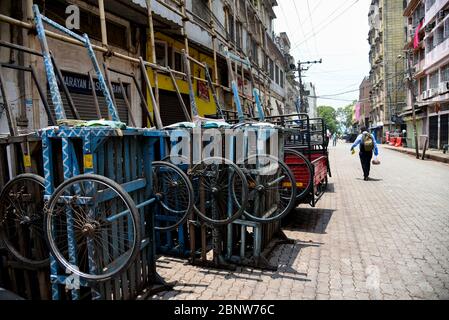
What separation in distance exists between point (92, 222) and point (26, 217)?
0.87 meters

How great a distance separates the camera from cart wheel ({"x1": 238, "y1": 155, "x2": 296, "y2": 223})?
4.57 metres

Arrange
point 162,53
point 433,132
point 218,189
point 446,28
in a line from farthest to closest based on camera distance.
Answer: point 433,132
point 446,28
point 162,53
point 218,189

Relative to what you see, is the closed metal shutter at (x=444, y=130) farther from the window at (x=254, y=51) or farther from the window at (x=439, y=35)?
the window at (x=254, y=51)

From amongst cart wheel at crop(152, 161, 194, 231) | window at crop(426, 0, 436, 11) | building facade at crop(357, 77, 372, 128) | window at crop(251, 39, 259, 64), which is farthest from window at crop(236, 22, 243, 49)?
building facade at crop(357, 77, 372, 128)

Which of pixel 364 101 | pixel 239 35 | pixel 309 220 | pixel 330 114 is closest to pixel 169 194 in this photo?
pixel 309 220

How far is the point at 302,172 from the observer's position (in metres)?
6.38

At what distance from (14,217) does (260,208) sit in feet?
9.49

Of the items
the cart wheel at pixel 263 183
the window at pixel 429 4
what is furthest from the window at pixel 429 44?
the cart wheel at pixel 263 183

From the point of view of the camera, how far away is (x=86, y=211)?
3.06m

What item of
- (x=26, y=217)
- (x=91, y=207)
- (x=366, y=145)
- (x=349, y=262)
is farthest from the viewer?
(x=366, y=145)

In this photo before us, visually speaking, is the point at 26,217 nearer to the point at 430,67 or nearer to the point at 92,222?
the point at 92,222

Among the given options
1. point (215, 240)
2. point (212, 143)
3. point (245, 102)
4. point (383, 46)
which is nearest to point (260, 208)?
point (215, 240)

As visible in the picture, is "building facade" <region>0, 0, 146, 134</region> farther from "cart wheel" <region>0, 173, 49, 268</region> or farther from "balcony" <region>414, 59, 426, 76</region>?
"balcony" <region>414, 59, 426, 76</region>
